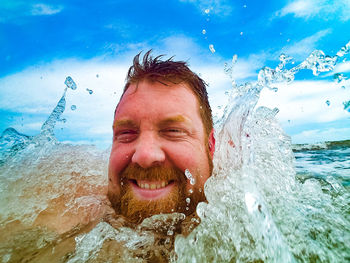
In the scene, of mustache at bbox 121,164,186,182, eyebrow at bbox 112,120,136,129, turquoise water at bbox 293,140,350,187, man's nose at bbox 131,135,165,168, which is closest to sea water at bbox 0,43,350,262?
mustache at bbox 121,164,186,182

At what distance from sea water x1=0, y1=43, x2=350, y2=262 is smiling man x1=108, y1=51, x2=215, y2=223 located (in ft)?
0.66

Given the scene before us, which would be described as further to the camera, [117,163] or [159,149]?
[117,163]

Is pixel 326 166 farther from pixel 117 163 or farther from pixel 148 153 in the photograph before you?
pixel 117 163

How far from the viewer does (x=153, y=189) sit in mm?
2650

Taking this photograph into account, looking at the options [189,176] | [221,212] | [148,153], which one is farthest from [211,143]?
[221,212]

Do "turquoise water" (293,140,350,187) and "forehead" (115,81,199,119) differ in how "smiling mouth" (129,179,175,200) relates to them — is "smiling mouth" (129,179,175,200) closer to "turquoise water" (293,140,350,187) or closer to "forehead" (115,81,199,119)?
"forehead" (115,81,199,119)

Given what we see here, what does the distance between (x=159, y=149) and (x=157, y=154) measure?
0.27ft

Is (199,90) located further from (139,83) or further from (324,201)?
(324,201)

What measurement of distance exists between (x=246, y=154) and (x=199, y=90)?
3.67 feet

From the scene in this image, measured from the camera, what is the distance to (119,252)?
179 centimetres

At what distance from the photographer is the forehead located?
110 inches

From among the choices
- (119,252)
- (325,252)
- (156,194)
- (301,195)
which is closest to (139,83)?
(156,194)

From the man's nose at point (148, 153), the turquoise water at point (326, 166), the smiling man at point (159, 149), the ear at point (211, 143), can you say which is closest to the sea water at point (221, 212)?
the ear at point (211, 143)

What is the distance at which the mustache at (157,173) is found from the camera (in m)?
2.63
